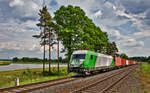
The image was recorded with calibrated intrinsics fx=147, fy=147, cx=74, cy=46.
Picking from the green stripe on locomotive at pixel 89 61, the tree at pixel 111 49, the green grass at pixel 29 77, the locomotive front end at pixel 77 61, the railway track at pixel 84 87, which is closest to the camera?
the railway track at pixel 84 87

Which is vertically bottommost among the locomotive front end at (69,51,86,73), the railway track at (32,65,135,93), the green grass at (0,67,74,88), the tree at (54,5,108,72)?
the green grass at (0,67,74,88)

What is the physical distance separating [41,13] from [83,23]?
590 inches

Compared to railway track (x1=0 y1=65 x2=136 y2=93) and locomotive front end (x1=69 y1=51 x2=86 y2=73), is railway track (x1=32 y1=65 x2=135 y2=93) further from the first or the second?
locomotive front end (x1=69 y1=51 x2=86 y2=73)

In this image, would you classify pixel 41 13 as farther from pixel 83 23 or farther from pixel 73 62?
pixel 73 62

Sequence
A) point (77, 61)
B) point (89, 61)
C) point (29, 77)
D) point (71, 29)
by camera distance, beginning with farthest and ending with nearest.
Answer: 1. point (71, 29)
2. point (29, 77)
3. point (89, 61)
4. point (77, 61)

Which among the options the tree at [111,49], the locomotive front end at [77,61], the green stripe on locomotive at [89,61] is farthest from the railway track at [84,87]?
the tree at [111,49]

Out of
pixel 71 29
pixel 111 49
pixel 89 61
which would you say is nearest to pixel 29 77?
pixel 89 61

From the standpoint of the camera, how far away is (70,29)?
27453 mm

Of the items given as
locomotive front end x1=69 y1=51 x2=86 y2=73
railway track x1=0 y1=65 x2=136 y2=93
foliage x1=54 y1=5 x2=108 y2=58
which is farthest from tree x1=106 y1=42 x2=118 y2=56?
railway track x1=0 y1=65 x2=136 y2=93

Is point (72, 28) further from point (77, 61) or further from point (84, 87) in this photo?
point (84, 87)

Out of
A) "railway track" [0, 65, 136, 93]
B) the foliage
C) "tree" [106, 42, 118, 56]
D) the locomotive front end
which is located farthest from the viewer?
"tree" [106, 42, 118, 56]

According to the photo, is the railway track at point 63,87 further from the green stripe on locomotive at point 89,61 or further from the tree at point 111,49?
the tree at point 111,49

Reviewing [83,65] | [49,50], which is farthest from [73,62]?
Answer: [49,50]

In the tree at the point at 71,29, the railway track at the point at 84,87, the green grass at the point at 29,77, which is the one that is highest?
the tree at the point at 71,29
